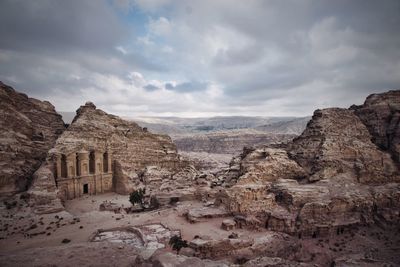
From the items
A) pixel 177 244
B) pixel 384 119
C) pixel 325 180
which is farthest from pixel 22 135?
pixel 384 119

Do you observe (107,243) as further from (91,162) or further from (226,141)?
(226,141)

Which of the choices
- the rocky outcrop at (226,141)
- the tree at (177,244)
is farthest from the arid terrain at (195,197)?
the rocky outcrop at (226,141)

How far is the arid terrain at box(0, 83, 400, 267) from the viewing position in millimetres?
26094

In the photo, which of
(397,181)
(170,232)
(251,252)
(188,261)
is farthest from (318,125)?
(188,261)

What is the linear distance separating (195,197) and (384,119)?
31270 mm

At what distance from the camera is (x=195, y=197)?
4369 centimetres

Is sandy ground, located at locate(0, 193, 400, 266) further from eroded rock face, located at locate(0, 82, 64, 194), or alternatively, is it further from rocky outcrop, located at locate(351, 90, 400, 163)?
rocky outcrop, located at locate(351, 90, 400, 163)

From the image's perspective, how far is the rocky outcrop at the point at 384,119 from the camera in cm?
4078

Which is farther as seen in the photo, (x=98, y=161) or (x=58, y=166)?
(x=98, y=161)

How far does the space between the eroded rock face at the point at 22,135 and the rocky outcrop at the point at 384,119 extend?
51285 mm

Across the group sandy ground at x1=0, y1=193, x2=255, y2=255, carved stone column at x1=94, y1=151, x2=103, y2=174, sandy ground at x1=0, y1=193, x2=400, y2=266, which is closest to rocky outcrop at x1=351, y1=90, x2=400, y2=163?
sandy ground at x1=0, y1=193, x2=400, y2=266

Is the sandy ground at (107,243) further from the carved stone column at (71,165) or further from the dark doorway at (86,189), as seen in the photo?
the dark doorway at (86,189)

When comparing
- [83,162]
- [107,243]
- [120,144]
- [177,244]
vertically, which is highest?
[120,144]

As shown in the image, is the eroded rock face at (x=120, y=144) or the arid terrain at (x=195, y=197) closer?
the arid terrain at (x=195, y=197)
